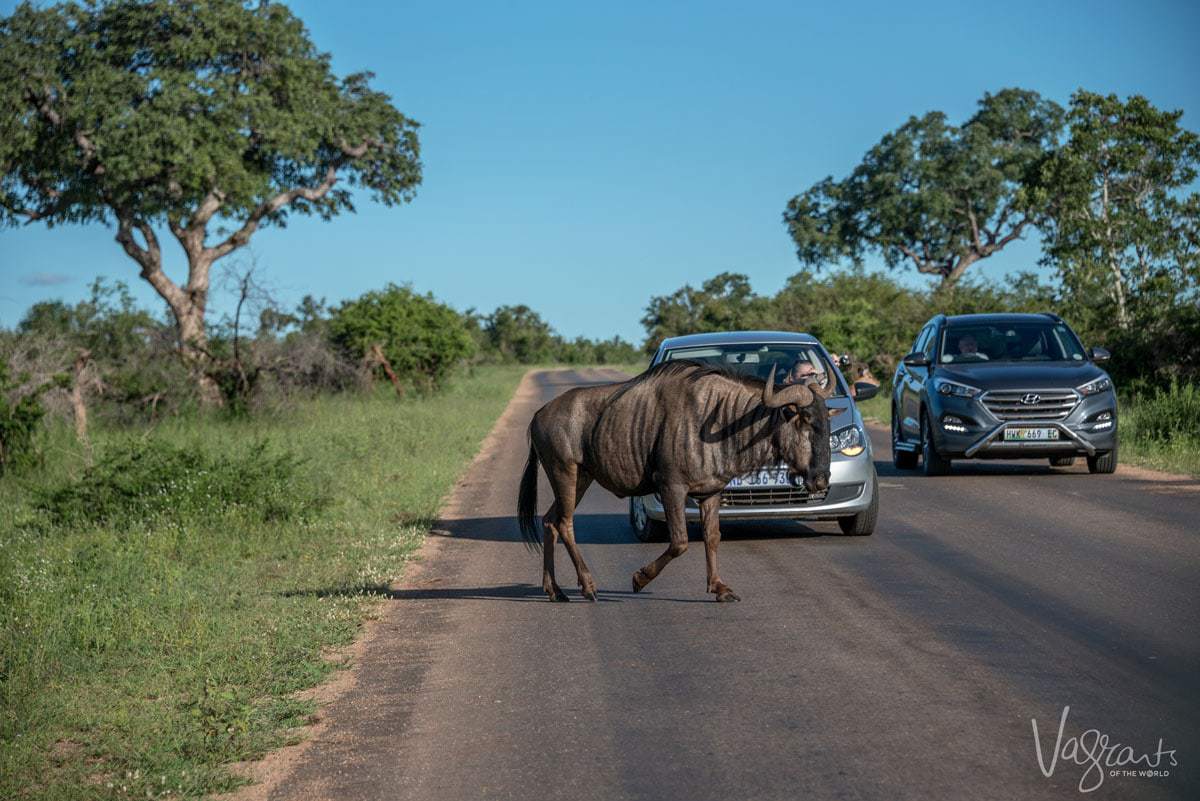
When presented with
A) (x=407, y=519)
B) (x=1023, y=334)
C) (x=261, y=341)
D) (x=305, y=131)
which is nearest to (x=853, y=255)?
(x=305, y=131)

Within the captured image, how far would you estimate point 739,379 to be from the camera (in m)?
9.09

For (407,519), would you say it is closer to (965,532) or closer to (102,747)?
(965,532)

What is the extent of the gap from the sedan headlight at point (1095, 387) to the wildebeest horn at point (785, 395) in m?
8.96

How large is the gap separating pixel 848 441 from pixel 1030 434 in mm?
5378

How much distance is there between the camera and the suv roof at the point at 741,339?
13055 millimetres

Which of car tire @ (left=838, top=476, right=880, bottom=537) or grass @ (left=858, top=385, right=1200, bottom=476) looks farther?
grass @ (left=858, top=385, right=1200, bottom=476)

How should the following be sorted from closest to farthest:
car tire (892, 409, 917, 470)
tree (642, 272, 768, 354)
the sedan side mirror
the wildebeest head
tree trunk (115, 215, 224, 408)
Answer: the wildebeest head < the sedan side mirror < car tire (892, 409, 917, 470) < tree trunk (115, 215, 224, 408) < tree (642, 272, 768, 354)

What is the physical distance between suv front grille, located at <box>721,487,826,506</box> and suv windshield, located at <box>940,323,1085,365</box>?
695 centimetres

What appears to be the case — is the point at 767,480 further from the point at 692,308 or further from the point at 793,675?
the point at 692,308

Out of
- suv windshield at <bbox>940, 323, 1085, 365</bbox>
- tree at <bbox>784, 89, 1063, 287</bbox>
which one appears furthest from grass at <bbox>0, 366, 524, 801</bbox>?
tree at <bbox>784, 89, 1063, 287</bbox>

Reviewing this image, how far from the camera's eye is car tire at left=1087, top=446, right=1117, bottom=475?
16.9m

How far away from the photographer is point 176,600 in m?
9.84

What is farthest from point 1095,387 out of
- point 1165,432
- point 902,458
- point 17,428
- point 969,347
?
point 17,428

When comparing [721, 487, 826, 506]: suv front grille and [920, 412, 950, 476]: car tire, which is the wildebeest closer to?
[721, 487, 826, 506]: suv front grille
